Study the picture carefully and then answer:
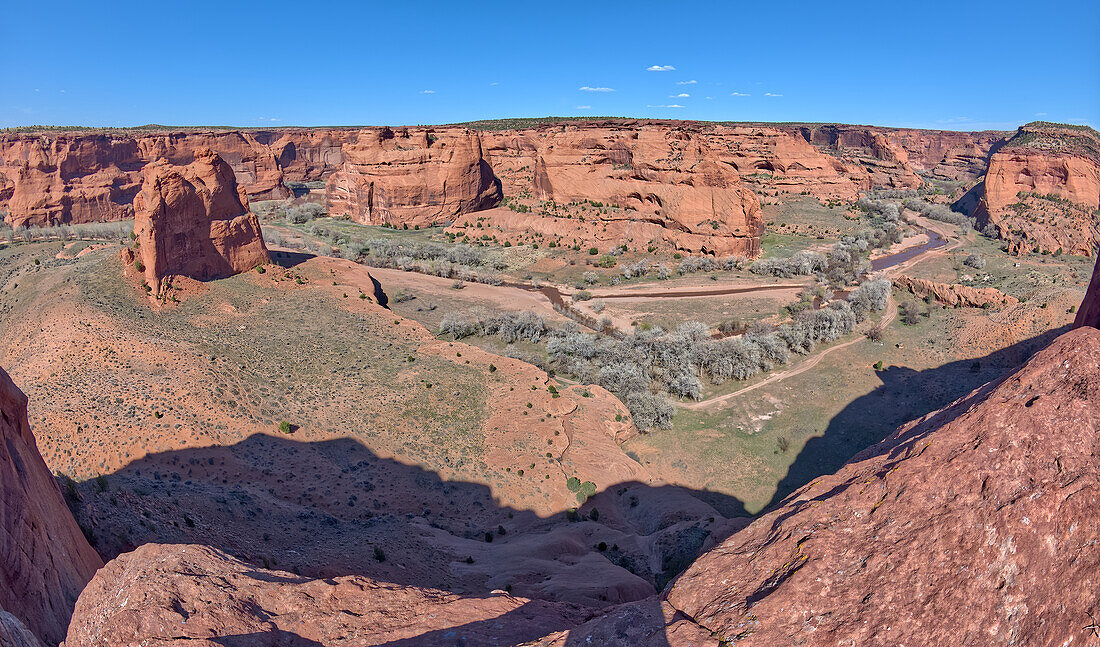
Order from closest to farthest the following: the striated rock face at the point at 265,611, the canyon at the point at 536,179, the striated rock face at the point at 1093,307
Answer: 1. the striated rock face at the point at 265,611
2. the striated rock face at the point at 1093,307
3. the canyon at the point at 536,179

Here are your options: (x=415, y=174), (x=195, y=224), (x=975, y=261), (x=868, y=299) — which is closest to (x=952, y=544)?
(x=195, y=224)

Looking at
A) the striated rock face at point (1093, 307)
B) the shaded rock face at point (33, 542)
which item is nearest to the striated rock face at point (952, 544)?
the striated rock face at point (1093, 307)

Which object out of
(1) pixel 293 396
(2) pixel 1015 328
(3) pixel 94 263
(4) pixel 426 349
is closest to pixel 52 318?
(3) pixel 94 263

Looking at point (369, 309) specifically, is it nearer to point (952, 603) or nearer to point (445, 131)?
point (952, 603)

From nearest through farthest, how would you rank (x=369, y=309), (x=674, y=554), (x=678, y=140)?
1. (x=674, y=554)
2. (x=369, y=309)
3. (x=678, y=140)

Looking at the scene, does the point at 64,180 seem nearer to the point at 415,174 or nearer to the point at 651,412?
the point at 415,174

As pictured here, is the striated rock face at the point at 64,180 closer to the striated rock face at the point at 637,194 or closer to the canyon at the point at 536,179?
the canyon at the point at 536,179

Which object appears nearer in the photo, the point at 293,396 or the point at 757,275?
the point at 293,396

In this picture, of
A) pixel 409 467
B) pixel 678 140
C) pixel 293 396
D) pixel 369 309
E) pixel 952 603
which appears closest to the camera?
pixel 952 603

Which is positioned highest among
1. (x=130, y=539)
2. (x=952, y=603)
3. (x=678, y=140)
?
(x=678, y=140)
